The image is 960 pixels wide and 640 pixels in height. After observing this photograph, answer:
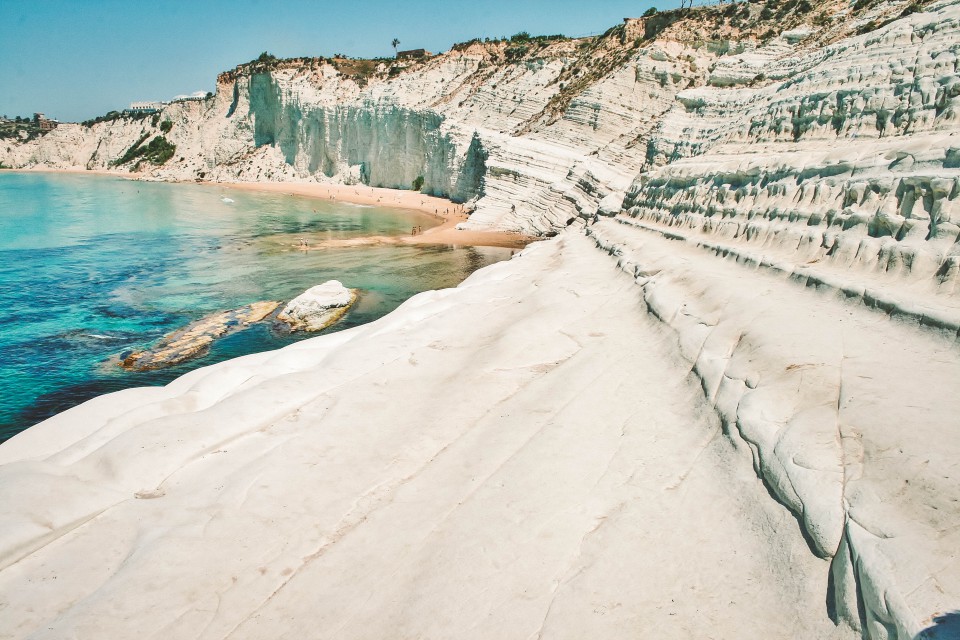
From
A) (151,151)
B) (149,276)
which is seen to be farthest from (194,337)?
(151,151)

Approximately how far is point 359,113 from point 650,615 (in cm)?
5709

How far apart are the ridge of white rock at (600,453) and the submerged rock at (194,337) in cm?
537

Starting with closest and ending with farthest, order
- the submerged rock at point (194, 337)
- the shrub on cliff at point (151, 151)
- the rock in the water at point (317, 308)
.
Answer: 1. the submerged rock at point (194, 337)
2. the rock in the water at point (317, 308)
3. the shrub on cliff at point (151, 151)

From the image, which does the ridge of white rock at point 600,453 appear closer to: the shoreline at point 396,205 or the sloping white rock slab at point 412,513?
the sloping white rock slab at point 412,513

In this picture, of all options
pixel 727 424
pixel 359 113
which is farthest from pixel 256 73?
pixel 727 424

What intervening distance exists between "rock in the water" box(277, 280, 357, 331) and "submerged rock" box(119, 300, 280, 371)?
915 mm

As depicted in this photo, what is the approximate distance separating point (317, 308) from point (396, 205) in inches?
1168

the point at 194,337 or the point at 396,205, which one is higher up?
the point at 396,205

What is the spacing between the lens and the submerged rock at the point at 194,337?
10656mm

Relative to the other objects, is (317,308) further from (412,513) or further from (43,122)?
(43,122)

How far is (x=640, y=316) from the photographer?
21.9 feet

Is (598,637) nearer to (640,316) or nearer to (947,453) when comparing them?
(947,453)

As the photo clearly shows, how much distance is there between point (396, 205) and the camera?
4169 cm

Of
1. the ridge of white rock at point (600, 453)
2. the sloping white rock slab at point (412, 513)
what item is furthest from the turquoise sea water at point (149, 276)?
the sloping white rock slab at point (412, 513)
